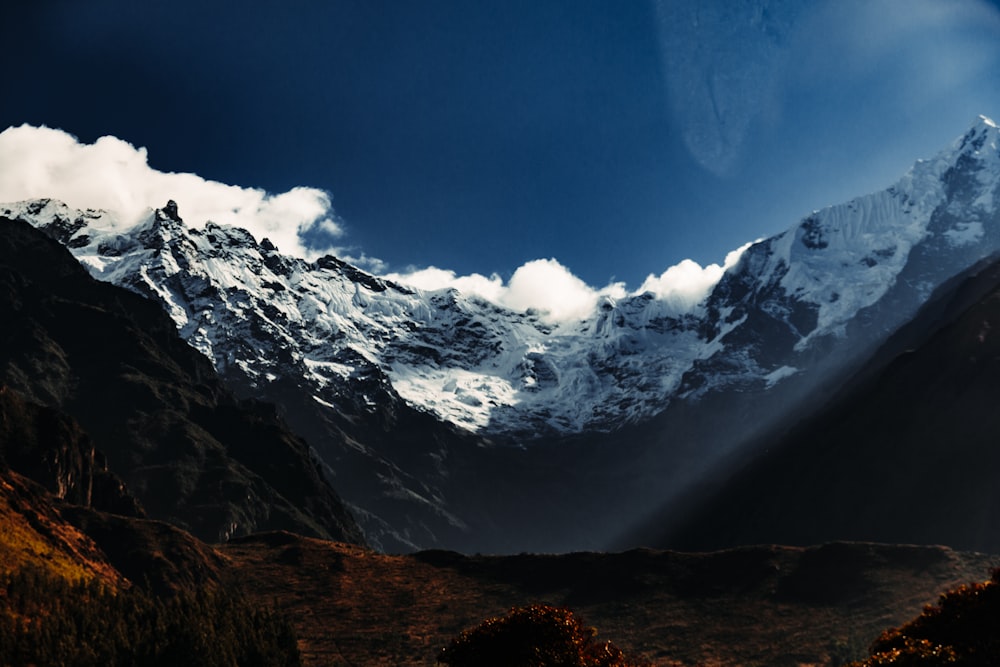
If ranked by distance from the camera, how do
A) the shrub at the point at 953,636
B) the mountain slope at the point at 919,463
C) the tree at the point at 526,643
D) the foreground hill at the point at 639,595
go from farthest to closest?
the mountain slope at the point at 919,463 → the foreground hill at the point at 639,595 → the tree at the point at 526,643 → the shrub at the point at 953,636

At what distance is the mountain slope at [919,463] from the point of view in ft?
501

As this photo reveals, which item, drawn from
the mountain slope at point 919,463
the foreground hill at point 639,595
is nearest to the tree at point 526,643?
the foreground hill at point 639,595

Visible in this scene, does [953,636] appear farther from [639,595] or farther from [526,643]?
[639,595]

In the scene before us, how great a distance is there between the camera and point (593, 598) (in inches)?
4240

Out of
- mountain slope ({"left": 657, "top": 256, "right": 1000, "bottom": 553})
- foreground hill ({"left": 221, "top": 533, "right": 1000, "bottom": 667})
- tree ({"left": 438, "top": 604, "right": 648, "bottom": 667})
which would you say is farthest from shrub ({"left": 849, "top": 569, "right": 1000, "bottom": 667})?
mountain slope ({"left": 657, "top": 256, "right": 1000, "bottom": 553})

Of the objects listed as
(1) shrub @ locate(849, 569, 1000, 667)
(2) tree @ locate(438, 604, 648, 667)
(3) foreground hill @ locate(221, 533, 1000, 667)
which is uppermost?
(3) foreground hill @ locate(221, 533, 1000, 667)

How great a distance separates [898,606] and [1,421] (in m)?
107

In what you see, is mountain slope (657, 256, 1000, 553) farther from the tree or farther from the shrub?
the tree

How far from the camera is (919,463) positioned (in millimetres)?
167375

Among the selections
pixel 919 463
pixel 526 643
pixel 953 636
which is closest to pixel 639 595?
pixel 526 643

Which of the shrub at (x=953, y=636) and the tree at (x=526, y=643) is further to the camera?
the tree at (x=526, y=643)

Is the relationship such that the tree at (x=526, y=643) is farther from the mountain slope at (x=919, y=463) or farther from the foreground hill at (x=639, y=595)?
the mountain slope at (x=919, y=463)

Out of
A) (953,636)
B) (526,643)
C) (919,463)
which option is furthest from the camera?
(919,463)

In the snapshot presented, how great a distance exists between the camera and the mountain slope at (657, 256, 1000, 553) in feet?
501
